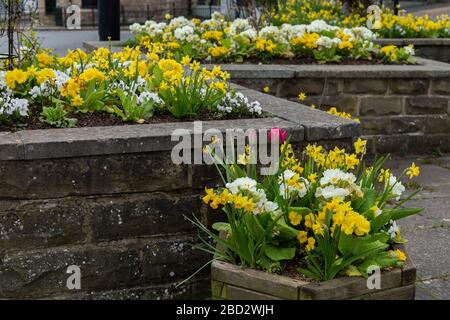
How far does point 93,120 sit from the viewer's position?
14.2 feet

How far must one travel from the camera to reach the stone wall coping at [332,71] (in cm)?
691

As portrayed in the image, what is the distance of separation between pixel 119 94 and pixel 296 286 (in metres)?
1.92

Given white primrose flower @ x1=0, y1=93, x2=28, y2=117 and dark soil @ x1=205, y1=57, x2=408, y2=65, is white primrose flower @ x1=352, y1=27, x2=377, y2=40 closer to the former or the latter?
dark soil @ x1=205, y1=57, x2=408, y2=65

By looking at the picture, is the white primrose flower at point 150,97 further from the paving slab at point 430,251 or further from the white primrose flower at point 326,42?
the white primrose flower at point 326,42

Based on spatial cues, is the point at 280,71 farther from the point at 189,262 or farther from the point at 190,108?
the point at 189,262

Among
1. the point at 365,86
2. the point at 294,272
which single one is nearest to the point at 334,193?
the point at 294,272

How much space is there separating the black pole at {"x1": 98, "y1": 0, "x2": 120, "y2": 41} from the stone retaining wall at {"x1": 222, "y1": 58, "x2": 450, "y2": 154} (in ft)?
7.51

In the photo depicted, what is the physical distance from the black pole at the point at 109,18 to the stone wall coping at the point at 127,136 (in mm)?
4618

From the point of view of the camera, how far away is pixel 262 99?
17.6 feet

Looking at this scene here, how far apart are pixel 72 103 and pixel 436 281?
222 centimetres

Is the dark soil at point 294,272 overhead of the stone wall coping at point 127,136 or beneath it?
beneath

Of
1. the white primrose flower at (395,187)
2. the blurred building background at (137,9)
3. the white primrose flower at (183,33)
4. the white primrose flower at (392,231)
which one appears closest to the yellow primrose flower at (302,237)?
the white primrose flower at (392,231)

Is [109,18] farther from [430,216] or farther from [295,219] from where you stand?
[295,219]

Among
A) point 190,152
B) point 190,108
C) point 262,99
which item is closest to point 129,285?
point 190,152
